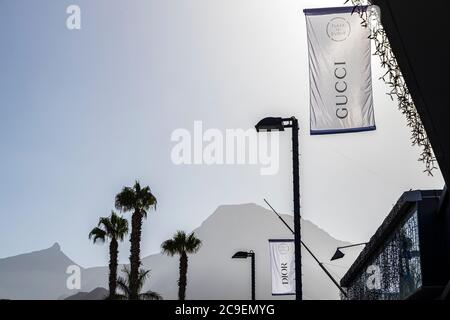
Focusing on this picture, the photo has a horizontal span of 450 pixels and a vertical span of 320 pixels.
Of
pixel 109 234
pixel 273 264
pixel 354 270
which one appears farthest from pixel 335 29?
pixel 354 270

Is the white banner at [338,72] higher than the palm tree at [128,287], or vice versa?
the white banner at [338,72]

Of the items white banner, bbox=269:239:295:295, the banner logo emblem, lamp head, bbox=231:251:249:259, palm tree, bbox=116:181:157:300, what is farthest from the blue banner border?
palm tree, bbox=116:181:157:300

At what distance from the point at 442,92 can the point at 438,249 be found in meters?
25.8

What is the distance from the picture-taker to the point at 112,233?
163 ft

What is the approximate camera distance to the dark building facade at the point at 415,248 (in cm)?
2886

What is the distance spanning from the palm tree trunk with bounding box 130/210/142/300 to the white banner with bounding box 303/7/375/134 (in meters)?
32.8

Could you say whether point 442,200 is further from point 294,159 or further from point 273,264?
point 294,159

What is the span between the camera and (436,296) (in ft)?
107

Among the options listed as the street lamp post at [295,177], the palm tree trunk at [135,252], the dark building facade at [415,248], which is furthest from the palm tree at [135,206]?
the street lamp post at [295,177]

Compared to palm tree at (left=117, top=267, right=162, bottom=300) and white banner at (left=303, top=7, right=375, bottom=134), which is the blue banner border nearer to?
white banner at (left=303, top=7, right=375, bottom=134)

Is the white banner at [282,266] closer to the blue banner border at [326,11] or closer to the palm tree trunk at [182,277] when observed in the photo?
the palm tree trunk at [182,277]

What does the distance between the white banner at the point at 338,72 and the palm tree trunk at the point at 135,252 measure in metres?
32.8

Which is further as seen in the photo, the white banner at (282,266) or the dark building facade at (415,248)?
the white banner at (282,266)

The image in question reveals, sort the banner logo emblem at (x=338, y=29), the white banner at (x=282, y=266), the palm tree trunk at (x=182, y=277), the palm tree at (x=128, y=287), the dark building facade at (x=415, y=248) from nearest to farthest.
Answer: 1. the banner logo emblem at (x=338, y=29)
2. the dark building facade at (x=415, y=248)
3. the white banner at (x=282, y=266)
4. the palm tree at (x=128, y=287)
5. the palm tree trunk at (x=182, y=277)
